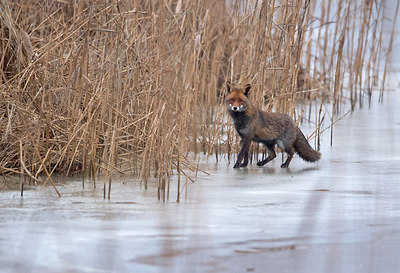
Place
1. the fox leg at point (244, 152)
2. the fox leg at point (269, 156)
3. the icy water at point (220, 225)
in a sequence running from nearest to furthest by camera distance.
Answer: the icy water at point (220, 225)
the fox leg at point (244, 152)
the fox leg at point (269, 156)

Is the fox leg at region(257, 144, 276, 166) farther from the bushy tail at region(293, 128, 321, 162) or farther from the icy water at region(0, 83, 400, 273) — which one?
the icy water at region(0, 83, 400, 273)

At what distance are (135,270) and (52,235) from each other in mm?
750

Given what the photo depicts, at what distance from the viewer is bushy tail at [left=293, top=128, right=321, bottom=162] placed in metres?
6.38

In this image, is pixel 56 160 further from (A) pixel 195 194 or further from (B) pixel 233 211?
(B) pixel 233 211

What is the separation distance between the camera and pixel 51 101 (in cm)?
536

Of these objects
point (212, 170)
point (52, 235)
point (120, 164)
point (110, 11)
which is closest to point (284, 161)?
point (212, 170)

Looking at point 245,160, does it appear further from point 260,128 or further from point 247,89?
point 247,89

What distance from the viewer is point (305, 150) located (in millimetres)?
6379

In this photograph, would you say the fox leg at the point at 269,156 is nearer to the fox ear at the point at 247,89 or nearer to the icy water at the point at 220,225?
the icy water at the point at 220,225

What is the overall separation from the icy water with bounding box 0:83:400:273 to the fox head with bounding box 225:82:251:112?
49 cm

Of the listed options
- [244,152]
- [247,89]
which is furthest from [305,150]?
[247,89]

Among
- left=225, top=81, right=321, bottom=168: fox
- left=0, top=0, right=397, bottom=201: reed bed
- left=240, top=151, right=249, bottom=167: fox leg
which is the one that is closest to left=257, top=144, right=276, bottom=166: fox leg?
left=225, top=81, right=321, bottom=168: fox

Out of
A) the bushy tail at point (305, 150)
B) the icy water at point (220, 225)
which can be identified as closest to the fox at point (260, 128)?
the bushy tail at point (305, 150)

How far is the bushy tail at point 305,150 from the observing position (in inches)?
251
